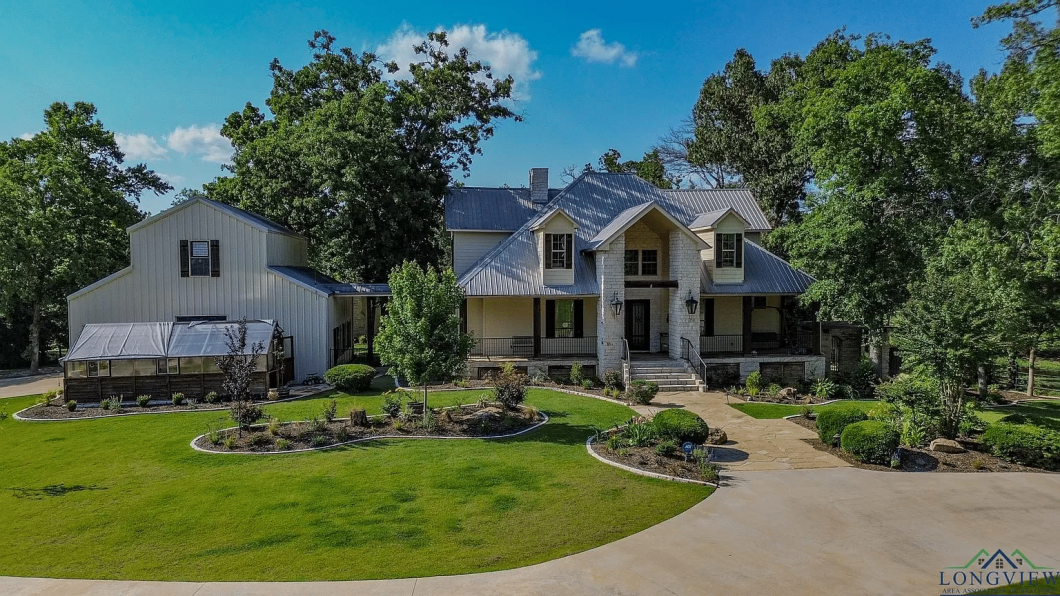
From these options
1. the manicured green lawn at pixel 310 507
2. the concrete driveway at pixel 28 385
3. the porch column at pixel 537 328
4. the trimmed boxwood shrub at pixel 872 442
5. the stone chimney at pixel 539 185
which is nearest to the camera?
the manicured green lawn at pixel 310 507

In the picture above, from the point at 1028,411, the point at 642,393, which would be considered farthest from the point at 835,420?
the point at 1028,411

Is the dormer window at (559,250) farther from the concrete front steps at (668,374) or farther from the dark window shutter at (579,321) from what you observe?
the concrete front steps at (668,374)

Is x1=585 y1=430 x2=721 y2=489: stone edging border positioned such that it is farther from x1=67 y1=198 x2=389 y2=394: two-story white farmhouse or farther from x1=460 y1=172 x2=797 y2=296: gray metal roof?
x1=67 y1=198 x2=389 y2=394: two-story white farmhouse

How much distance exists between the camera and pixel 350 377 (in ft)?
69.2

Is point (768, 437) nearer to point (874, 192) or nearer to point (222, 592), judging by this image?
point (874, 192)

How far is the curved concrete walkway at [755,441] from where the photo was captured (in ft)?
43.1

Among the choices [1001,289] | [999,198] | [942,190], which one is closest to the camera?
[1001,289]

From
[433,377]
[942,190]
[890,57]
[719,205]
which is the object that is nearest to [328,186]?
[433,377]

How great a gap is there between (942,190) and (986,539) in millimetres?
16519

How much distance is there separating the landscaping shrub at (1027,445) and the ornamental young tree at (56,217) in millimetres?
38450

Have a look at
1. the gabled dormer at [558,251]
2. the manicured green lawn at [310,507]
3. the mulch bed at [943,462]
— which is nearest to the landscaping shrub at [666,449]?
the manicured green lawn at [310,507]

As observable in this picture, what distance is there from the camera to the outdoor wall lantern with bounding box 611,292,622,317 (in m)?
22.8

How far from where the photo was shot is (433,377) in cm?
1559

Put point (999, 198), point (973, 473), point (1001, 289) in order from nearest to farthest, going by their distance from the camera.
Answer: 1. point (973, 473)
2. point (1001, 289)
3. point (999, 198)
